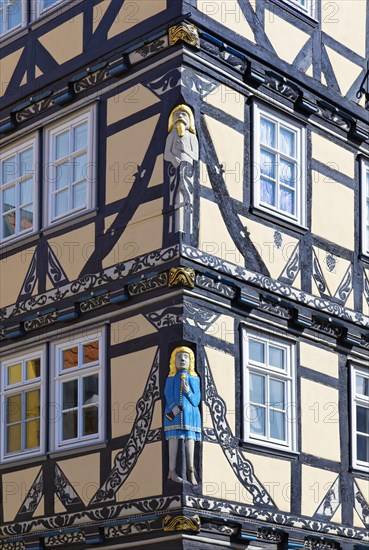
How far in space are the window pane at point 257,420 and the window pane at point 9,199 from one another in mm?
4384

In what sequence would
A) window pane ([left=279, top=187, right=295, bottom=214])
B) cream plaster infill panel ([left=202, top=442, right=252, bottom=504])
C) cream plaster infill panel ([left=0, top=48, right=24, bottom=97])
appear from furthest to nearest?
cream plaster infill panel ([left=0, top=48, right=24, bottom=97]) < window pane ([left=279, top=187, right=295, bottom=214]) < cream plaster infill panel ([left=202, top=442, right=252, bottom=504])

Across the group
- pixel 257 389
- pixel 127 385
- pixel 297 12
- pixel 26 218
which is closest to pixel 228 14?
pixel 297 12

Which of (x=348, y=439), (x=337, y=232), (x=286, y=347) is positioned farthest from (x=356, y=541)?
(x=337, y=232)

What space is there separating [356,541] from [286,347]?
255cm

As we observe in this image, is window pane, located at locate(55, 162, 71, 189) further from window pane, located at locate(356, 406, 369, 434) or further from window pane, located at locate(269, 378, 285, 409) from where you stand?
window pane, located at locate(356, 406, 369, 434)

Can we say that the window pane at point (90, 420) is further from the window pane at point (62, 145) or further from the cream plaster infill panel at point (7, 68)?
the cream plaster infill panel at point (7, 68)

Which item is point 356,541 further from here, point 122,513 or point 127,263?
point 127,263

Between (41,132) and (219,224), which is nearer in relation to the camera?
(219,224)

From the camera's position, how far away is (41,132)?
734 inches

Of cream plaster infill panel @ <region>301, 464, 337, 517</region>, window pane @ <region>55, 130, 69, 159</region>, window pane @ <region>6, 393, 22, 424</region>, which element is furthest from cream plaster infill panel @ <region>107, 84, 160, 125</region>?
cream plaster infill panel @ <region>301, 464, 337, 517</region>

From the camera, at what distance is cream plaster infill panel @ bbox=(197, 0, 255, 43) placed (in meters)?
17.3


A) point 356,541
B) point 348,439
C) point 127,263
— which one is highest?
point 127,263

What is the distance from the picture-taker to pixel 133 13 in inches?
693

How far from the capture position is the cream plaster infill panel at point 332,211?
61.0 ft
